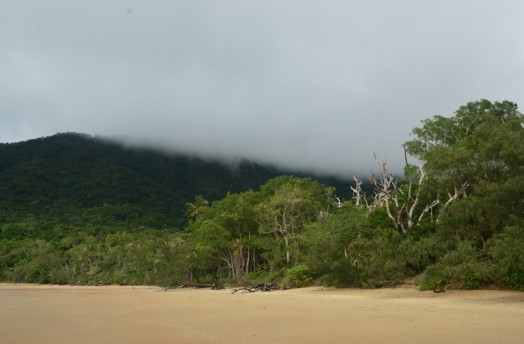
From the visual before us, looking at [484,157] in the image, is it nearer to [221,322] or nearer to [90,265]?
[221,322]

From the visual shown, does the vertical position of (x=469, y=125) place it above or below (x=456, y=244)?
above

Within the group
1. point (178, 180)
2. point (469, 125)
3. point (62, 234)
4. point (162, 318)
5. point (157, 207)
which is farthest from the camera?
point (178, 180)

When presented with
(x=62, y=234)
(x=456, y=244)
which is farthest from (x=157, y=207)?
(x=456, y=244)

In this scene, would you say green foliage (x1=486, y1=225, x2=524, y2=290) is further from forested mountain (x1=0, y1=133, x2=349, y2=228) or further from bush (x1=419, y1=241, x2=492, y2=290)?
forested mountain (x1=0, y1=133, x2=349, y2=228)

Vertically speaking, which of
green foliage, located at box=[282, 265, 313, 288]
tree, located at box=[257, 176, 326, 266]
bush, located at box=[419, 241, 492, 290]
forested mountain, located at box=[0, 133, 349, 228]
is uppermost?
forested mountain, located at box=[0, 133, 349, 228]

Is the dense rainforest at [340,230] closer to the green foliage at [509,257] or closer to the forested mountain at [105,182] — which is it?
the green foliage at [509,257]

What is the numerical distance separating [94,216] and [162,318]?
88.3 meters

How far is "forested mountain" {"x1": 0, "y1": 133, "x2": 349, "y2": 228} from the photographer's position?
3812 inches

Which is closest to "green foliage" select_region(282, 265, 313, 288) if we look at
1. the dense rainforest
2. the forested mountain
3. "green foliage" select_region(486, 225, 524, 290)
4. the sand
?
the dense rainforest

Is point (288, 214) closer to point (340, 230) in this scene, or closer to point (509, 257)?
point (340, 230)

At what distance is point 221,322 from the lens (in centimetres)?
1056

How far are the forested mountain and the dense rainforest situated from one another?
50.6 inches

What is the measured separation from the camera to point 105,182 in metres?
123

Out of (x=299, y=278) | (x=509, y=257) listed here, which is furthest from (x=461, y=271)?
(x=299, y=278)
